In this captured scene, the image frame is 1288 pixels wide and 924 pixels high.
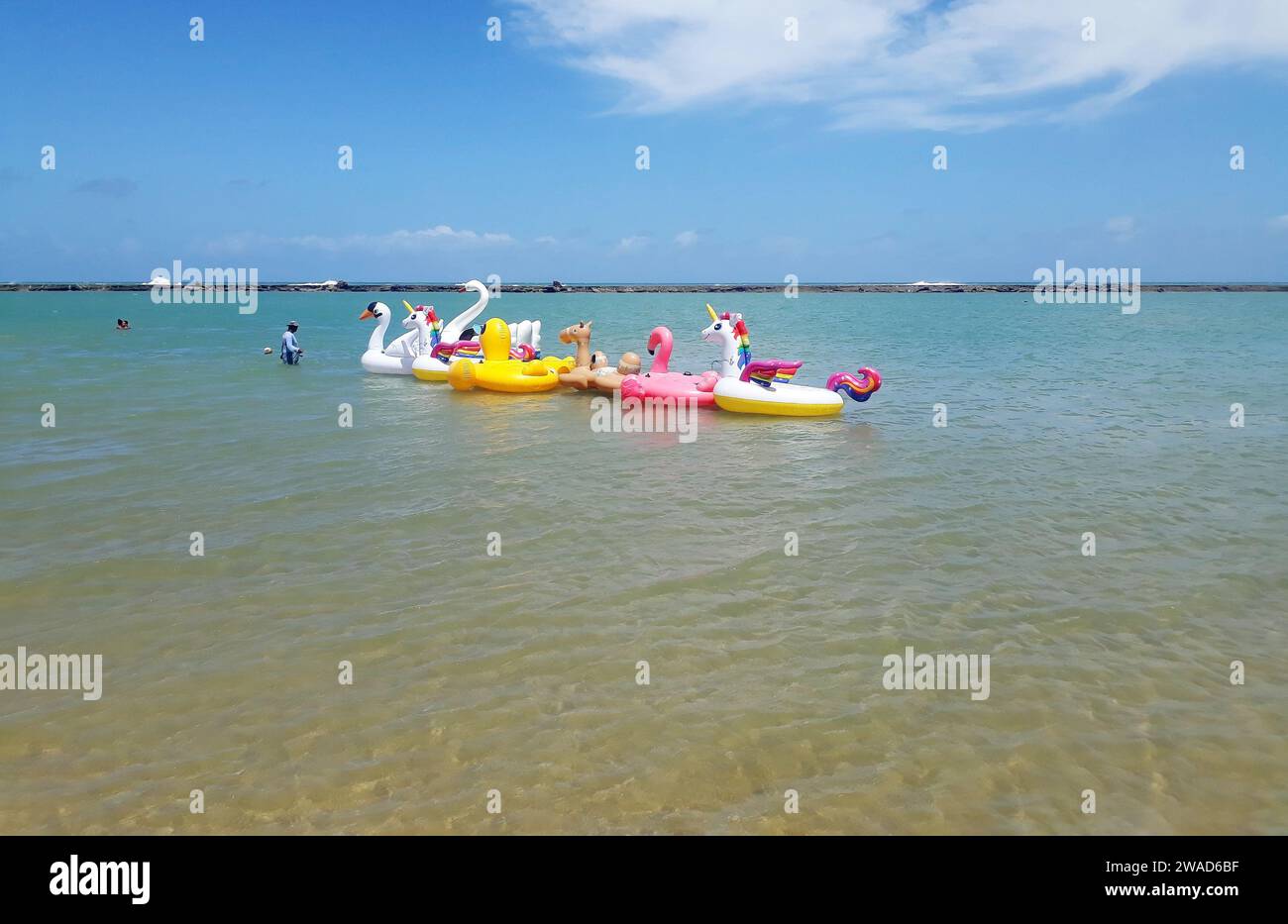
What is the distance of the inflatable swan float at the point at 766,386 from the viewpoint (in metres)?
14.9

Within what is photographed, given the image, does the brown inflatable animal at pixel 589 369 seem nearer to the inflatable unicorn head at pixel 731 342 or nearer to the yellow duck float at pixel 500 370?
the yellow duck float at pixel 500 370

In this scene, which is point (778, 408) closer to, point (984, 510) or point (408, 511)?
point (984, 510)

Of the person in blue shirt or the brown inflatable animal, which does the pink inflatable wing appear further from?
the person in blue shirt

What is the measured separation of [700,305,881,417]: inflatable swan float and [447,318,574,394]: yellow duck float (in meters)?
4.57

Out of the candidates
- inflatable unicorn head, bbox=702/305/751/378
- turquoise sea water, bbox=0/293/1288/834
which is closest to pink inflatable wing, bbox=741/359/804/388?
inflatable unicorn head, bbox=702/305/751/378

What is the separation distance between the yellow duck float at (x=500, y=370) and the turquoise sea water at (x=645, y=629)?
16.7 feet

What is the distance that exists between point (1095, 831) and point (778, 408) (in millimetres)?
11355

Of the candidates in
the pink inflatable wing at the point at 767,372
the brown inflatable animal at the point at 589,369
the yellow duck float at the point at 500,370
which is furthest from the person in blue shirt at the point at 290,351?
the pink inflatable wing at the point at 767,372

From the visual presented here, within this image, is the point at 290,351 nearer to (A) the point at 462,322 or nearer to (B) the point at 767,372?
(A) the point at 462,322

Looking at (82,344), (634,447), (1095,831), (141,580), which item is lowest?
(1095,831)

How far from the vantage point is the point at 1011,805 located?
4.10m

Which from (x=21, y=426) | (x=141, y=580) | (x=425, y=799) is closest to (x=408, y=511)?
(x=141, y=580)

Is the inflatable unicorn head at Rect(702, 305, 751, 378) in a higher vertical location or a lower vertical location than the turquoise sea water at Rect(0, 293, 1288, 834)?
higher

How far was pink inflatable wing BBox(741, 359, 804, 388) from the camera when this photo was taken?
48.9 ft
